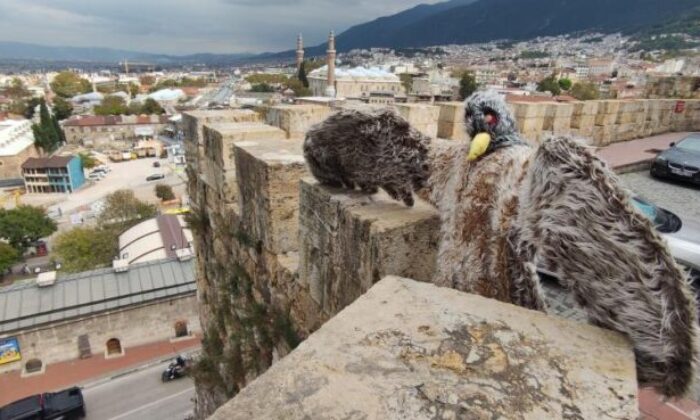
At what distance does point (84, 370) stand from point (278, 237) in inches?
643

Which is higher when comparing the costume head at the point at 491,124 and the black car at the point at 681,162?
the costume head at the point at 491,124

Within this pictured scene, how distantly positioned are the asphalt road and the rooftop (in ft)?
8.50

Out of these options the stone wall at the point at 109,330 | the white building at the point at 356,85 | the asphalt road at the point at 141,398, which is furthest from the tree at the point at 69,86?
the asphalt road at the point at 141,398

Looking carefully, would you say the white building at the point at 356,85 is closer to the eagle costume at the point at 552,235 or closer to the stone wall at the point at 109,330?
the stone wall at the point at 109,330

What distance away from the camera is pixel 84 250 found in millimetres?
25656

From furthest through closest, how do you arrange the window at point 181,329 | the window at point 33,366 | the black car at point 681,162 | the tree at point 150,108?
1. the tree at point 150,108
2. the window at point 181,329
3. the window at point 33,366
4. the black car at point 681,162

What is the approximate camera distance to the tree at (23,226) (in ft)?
93.9

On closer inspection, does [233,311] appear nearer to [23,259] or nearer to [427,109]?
[427,109]

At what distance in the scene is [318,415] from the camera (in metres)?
0.91

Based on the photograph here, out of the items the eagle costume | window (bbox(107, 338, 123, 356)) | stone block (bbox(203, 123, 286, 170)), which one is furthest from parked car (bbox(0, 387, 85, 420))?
the eagle costume

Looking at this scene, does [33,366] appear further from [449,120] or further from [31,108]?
[31,108]

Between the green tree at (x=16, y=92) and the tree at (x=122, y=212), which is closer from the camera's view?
the tree at (x=122, y=212)

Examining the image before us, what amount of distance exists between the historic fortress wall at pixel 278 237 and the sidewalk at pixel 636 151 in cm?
96

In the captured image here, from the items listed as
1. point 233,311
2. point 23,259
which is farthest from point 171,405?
point 23,259
